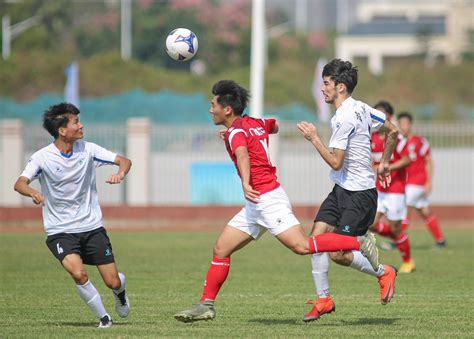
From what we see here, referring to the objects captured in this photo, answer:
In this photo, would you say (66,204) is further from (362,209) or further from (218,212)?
(218,212)

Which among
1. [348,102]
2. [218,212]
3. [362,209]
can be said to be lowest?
[218,212]

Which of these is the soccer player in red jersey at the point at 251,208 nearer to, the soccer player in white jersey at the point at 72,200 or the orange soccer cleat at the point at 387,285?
the orange soccer cleat at the point at 387,285

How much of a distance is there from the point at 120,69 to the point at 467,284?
39547 millimetres

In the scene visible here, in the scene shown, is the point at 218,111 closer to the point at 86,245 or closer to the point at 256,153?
the point at 256,153

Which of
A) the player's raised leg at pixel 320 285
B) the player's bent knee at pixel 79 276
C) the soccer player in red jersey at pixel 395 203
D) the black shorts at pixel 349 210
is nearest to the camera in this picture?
the player's bent knee at pixel 79 276

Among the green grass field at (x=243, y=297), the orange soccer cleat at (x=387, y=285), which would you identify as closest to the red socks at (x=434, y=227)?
the green grass field at (x=243, y=297)

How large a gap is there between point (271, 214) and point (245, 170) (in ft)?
1.64

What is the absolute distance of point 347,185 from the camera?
10555 mm

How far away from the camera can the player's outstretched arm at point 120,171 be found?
32.6ft

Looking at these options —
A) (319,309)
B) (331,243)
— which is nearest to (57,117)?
(331,243)

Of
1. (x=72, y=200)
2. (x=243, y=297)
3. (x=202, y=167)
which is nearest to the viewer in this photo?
(x=72, y=200)

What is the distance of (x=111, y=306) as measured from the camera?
38.9 feet

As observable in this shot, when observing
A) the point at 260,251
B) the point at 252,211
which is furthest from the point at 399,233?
the point at 252,211

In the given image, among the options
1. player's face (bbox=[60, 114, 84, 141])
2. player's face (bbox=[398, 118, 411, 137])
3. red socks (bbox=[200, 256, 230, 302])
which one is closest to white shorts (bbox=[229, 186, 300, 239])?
red socks (bbox=[200, 256, 230, 302])
